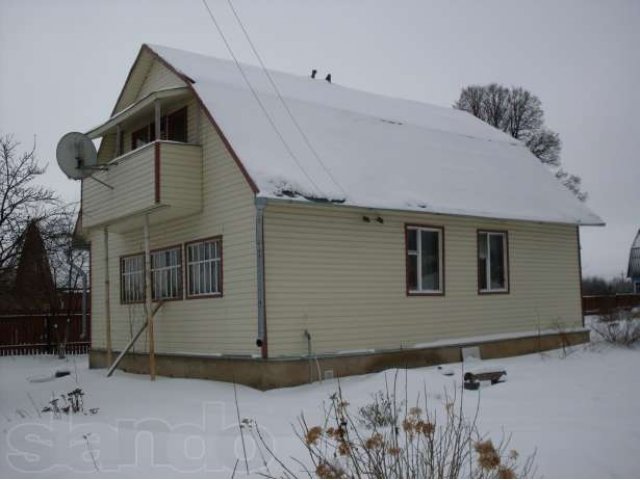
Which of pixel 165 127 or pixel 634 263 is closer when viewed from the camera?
pixel 165 127

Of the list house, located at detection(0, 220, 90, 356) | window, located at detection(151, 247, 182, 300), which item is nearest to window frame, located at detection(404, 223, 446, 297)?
window, located at detection(151, 247, 182, 300)

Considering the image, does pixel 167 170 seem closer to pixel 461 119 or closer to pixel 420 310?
pixel 420 310

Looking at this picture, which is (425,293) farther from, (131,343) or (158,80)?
(158,80)

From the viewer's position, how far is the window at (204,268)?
581 inches

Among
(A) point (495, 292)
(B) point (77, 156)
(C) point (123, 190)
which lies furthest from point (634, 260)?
(B) point (77, 156)

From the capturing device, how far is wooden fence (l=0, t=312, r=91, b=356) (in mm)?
25781

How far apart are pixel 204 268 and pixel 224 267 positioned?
3.24 feet

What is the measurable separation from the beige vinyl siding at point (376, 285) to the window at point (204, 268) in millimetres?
1713

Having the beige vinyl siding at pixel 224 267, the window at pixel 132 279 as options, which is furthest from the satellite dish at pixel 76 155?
the window at pixel 132 279

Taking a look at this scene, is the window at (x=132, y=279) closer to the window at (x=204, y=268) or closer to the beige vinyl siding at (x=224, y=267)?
the beige vinyl siding at (x=224, y=267)

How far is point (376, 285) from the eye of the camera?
1514 centimetres

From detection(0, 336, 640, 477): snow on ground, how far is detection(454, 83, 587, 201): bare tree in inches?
1107

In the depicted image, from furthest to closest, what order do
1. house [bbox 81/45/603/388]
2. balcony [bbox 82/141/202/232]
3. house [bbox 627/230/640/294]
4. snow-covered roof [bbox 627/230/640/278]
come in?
snow-covered roof [bbox 627/230/640/278], house [bbox 627/230/640/294], balcony [bbox 82/141/202/232], house [bbox 81/45/603/388]

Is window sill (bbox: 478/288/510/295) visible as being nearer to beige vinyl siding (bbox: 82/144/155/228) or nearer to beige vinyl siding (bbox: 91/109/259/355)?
beige vinyl siding (bbox: 91/109/259/355)
